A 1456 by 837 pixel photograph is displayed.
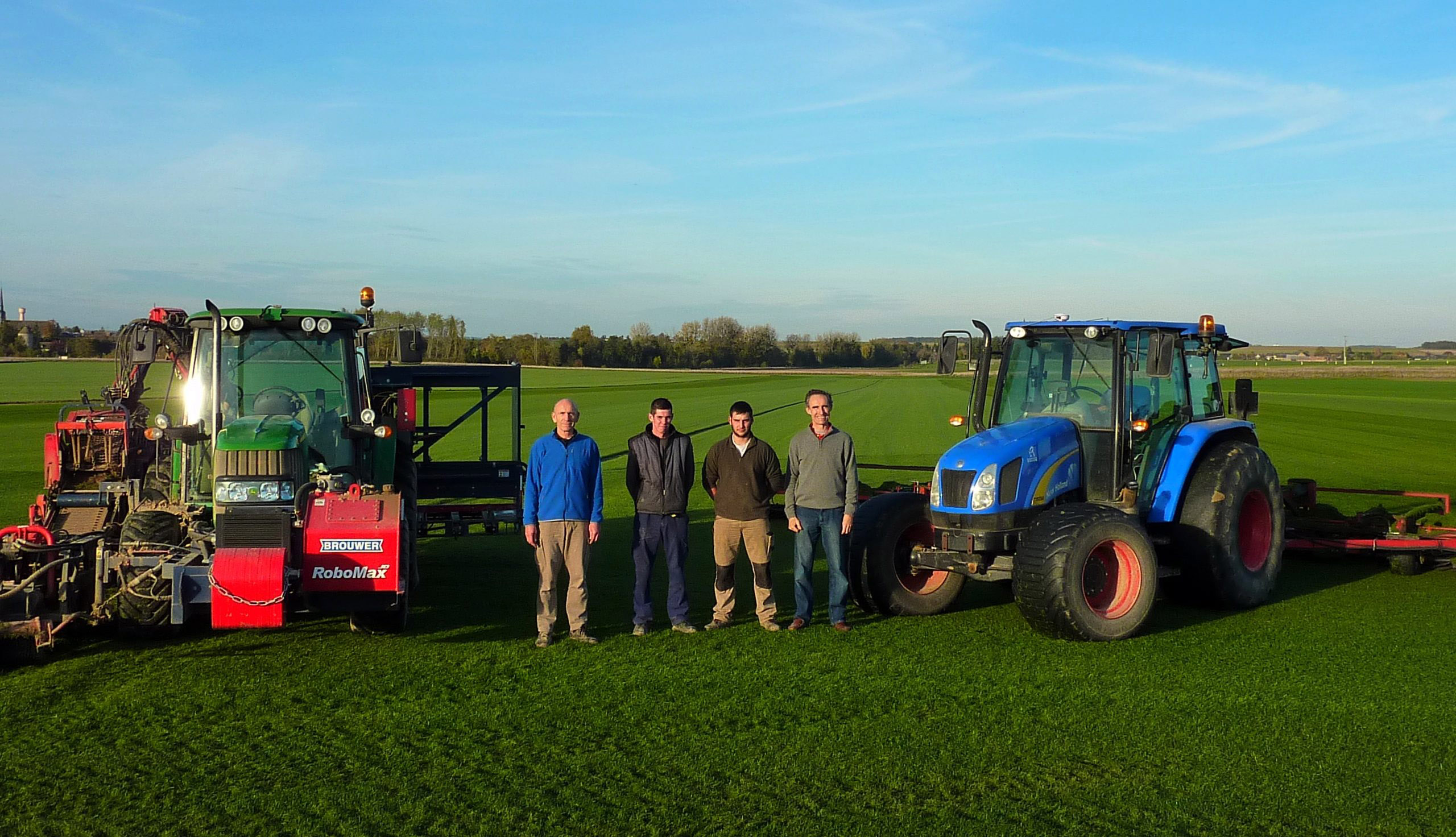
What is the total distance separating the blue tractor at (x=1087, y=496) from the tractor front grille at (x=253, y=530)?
399cm

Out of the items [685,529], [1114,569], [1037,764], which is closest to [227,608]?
[685,529]

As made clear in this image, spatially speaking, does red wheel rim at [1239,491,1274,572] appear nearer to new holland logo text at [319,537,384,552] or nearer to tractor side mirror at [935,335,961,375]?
tractor side mirror at [935,335,961,375]

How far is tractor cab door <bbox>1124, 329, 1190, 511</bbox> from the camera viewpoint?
885 cm

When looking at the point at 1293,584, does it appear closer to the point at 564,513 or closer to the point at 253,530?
the point at 564,513

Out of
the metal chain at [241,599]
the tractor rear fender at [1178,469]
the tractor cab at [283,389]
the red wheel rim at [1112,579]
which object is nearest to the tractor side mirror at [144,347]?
the tractor cab at [283,389]

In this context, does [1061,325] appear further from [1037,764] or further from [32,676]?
[32,676]

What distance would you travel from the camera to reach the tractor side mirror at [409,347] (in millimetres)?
9117

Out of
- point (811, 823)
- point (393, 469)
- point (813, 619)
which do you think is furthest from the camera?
point (393, 469)

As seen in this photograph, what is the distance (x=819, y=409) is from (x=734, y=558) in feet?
4.25

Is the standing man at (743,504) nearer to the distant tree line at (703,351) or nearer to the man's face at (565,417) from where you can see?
the man's face at (565,417)

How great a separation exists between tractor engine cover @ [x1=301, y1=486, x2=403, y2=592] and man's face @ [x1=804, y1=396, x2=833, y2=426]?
9.21 ft

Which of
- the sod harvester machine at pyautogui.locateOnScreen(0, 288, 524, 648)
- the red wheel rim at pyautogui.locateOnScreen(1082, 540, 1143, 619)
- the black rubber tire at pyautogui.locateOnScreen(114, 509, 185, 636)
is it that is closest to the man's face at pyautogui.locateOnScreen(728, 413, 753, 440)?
the sod harvester machine at pyautogui.locateOnScreen(0, 288, 524, 648)

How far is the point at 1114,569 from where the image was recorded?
27.0ft

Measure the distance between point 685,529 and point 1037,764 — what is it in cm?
337
